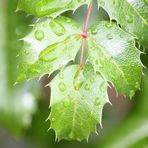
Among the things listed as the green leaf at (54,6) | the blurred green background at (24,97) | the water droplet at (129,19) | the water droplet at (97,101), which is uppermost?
the green leaf at (54,6)

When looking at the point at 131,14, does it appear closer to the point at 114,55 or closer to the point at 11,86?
the point at 114,55

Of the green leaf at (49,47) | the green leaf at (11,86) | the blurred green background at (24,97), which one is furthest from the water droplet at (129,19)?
the green leaf at (11,86)

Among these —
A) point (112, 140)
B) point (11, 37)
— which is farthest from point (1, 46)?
point (112, 140)

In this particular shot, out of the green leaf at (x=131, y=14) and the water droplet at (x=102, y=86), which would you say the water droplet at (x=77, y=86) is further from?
the green leaf at (x=131, y=14)

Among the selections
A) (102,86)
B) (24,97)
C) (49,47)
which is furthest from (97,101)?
(24,97)

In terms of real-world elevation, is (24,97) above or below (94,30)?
below

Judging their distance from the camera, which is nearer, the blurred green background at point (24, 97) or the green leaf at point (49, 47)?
the green leaf at point (49, 47)
